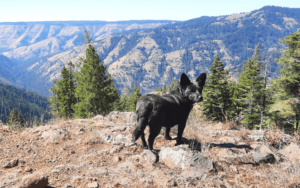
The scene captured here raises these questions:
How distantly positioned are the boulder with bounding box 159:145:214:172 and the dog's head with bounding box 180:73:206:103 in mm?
1383

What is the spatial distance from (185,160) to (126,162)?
141 centimetres

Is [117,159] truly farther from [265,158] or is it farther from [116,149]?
[265,158]

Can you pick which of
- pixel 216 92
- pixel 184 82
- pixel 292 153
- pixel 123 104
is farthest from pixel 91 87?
pixel 123 104

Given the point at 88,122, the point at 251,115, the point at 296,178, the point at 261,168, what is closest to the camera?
the point at 296,178

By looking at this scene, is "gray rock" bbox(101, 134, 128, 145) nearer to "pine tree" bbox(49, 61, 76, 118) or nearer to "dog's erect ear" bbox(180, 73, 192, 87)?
"dog's erect ear" bbox(180, 73, 192, 87)

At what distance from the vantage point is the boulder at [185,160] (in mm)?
4016

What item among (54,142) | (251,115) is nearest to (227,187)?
(54,142)

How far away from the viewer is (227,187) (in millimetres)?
3422

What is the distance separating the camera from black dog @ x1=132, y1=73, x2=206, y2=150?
4441 millimetres

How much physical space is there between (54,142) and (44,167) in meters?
1.42

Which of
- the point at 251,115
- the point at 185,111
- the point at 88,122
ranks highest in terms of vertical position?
the point at 185,111

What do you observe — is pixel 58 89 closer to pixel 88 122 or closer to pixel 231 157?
pixel 88 122

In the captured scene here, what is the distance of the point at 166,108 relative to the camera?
4629 millimetres

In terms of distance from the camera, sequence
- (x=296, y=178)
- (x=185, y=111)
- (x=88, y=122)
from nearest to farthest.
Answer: (x=296, y=178) < (x=185, y=111) < (x=88, y=122)
